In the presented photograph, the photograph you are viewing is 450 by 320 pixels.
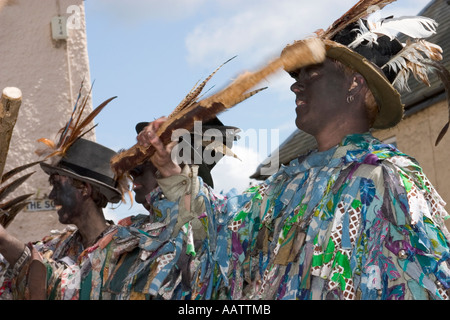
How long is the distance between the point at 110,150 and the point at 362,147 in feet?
8.07

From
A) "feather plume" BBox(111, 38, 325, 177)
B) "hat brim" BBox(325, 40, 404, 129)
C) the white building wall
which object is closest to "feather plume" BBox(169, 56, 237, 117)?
"feather plume" BBox(111, 38, 325, 177)

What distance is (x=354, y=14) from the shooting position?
3330mm

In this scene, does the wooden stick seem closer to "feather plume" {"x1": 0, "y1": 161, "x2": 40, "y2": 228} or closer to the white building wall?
"feather plume" {"x1": 0, "y1": 161, "x2": 40, "y2": 228}

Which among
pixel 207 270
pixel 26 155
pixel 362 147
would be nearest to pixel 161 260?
pixel 207 270

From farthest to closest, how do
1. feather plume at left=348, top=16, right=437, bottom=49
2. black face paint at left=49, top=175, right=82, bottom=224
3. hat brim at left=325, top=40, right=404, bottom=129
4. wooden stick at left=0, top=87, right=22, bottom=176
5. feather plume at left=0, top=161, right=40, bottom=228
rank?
1. feather plume at left=0, top=161, right=40, bottom=228
2. black face paint at left=49, top=175, right=82, bottom=224
3. wooden stick at left=0, top=87, right=22, bottom=176
4. feather plume at left=348, top=16, right=437, bottom=49
5. hat brim at left=325, top=40, right=404, bottom=129

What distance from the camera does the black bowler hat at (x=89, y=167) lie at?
4988 millimetres

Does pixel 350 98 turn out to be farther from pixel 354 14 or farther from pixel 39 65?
pixel 39 65

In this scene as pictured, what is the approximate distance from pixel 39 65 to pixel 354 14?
4617mm

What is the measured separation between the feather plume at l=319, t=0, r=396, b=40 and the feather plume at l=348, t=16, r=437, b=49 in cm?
4

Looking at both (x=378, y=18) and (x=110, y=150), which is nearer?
(x=378, y=18)

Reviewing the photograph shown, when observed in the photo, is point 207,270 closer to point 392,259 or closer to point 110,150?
point 392,259

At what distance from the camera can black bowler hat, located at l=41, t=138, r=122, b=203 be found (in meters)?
4.99

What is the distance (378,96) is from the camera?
333 cm

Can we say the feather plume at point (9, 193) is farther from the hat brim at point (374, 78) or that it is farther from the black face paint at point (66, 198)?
the hat brim at point (374, 78)
